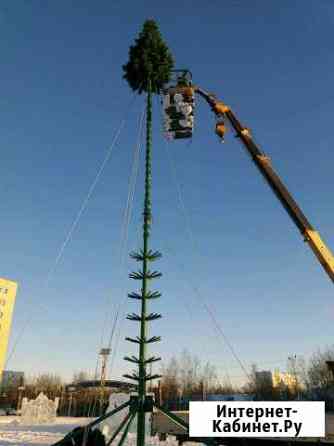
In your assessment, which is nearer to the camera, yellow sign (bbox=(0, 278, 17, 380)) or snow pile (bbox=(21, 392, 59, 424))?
yellow sign (bbox=(0, 278, 17, 380))

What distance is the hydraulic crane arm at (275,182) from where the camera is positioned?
51.6ft

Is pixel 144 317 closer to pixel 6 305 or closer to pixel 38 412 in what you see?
pixel 6 305

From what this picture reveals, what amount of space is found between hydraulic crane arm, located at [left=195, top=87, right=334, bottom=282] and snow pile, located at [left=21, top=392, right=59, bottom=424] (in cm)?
3521

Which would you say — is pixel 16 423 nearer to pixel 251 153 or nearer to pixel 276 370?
pixel 251 153

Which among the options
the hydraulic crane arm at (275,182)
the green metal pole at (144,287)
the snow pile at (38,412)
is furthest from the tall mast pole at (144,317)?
the snow pile at (38,412)

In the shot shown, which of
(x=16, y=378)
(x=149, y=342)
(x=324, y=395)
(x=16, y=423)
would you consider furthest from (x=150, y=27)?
(x=16, y=378)

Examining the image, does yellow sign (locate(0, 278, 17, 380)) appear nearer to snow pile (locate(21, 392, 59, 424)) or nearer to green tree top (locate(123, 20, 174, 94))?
green tree top (locate(123, 20, 174, 94))

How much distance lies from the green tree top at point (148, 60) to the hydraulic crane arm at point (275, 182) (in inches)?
292

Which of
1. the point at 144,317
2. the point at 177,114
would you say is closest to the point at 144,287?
the point at 144,317

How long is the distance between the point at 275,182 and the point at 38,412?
3650 cm

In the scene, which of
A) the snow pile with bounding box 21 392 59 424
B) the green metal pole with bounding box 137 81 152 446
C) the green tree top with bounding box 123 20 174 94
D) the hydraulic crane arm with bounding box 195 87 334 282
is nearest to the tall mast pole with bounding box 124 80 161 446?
the green metal pole with bounding box 137 81 152 446

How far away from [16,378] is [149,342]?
151 m

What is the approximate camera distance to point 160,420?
25406mm

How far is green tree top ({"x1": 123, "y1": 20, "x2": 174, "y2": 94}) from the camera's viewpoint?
505 inches
